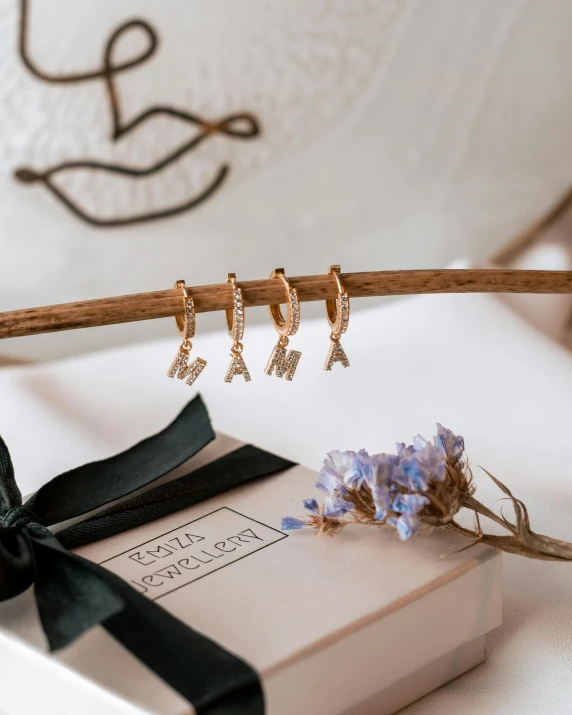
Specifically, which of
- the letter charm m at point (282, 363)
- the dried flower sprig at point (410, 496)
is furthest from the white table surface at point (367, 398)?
the letter charm m at point (282, 363)

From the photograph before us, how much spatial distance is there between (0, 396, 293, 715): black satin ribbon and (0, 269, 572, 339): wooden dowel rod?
4.6 inches

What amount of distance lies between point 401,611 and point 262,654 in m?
0.08

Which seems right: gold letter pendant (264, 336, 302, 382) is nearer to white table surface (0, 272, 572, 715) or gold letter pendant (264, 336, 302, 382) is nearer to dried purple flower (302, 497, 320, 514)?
dried purple flower (302, 497, 320, 514)

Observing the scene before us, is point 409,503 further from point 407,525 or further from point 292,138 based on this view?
point 292,138

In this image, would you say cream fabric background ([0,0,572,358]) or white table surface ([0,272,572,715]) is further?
cream fabric background ([0,0,572,358])

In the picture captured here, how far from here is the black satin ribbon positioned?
0.39 m

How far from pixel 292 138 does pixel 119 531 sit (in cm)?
56

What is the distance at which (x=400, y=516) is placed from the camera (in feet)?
1.53

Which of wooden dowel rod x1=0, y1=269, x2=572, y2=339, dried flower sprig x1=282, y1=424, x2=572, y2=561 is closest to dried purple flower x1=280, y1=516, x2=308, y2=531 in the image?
dried flower sprig x1=282, y1=424, x2=572, y2=561

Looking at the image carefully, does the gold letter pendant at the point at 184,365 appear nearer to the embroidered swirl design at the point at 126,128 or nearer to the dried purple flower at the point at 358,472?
the dried purple flower at the point at 358,472

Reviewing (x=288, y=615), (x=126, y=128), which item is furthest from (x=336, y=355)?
(x=126, y=128)

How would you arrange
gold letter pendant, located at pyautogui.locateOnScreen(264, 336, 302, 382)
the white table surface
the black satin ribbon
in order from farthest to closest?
1. the white table surface
2. gold letter pendant, located at pyautogui.locateOnScreen(264, 336, 302, 382)
3. the black satin ribbon

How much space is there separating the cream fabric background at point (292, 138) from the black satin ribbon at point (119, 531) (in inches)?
13.5

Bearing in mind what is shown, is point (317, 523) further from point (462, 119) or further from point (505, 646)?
point (462, 119)
